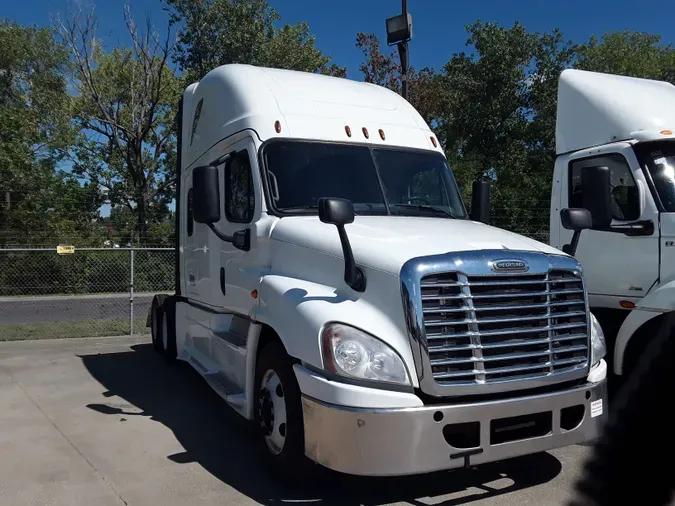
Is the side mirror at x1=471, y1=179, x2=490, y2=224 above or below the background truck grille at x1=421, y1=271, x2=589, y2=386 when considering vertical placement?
above

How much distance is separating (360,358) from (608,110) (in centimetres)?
447

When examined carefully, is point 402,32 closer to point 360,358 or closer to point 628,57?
point 360,358

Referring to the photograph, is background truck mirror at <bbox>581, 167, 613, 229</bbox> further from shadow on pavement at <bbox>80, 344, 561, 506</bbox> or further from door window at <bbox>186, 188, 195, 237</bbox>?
door window at <bbox>186, 188, 195, 237</bbox>

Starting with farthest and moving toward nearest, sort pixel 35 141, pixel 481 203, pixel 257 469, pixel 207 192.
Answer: pixel 35 141, pixel 481 203, pixel 207 192, pixel 257 469

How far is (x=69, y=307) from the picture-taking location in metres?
15.0

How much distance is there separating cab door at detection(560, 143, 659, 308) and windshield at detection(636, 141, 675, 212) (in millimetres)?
93

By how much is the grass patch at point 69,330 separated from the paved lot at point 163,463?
13.1ft

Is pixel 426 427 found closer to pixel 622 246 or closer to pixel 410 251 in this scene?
pixel 410 251

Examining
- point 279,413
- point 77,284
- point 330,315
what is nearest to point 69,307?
point 77,284

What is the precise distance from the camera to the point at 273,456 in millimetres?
4180

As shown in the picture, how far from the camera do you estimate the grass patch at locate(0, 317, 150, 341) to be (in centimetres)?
1093

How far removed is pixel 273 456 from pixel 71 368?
5.23 metres

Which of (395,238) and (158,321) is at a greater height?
(395,238)

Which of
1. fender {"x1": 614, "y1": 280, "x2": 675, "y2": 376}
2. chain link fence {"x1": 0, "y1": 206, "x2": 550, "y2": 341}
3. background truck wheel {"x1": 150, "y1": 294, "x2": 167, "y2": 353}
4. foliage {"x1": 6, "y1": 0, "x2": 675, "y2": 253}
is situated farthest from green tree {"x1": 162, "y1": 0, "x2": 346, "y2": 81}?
fender {"x1": 614, "y1": 280, "x2": 675, "y2": 376}
